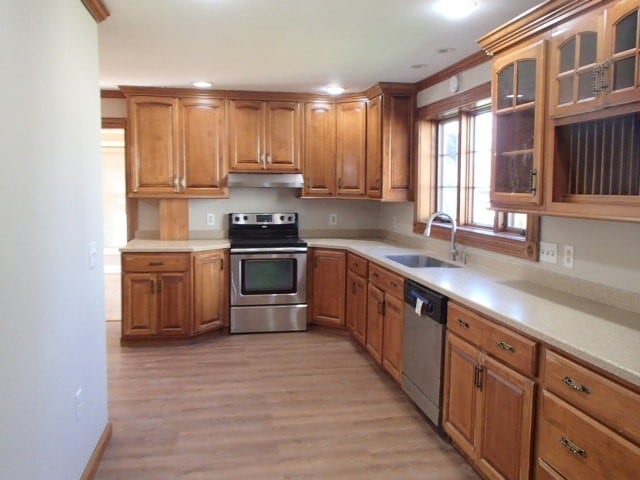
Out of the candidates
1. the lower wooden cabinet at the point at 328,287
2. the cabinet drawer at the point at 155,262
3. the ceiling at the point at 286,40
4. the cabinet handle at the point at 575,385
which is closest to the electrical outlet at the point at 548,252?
the cabinet handle at the point at 575,385

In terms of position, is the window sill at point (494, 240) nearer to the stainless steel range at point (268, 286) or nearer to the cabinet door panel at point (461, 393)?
the cabinet door panel at point (461, 393)

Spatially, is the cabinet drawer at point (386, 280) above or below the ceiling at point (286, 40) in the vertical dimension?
below

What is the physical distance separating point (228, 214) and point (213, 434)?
294cm

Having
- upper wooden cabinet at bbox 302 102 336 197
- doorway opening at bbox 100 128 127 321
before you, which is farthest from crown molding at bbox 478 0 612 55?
doorway opening at bbox 100 128 127 321

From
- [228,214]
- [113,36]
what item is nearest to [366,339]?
[228,214]

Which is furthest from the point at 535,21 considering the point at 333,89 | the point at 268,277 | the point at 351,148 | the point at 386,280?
the point at 268,277

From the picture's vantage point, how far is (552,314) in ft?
7.67

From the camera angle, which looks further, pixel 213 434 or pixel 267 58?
pixel 267 58

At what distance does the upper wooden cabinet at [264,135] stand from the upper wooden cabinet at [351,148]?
42cm

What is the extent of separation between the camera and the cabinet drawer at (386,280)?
3.65 m

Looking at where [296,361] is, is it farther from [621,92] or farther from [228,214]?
[621,92]

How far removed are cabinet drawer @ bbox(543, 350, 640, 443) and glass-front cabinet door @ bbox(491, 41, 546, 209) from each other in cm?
85

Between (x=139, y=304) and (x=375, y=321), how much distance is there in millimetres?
2118

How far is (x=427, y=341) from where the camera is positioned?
3.20m
